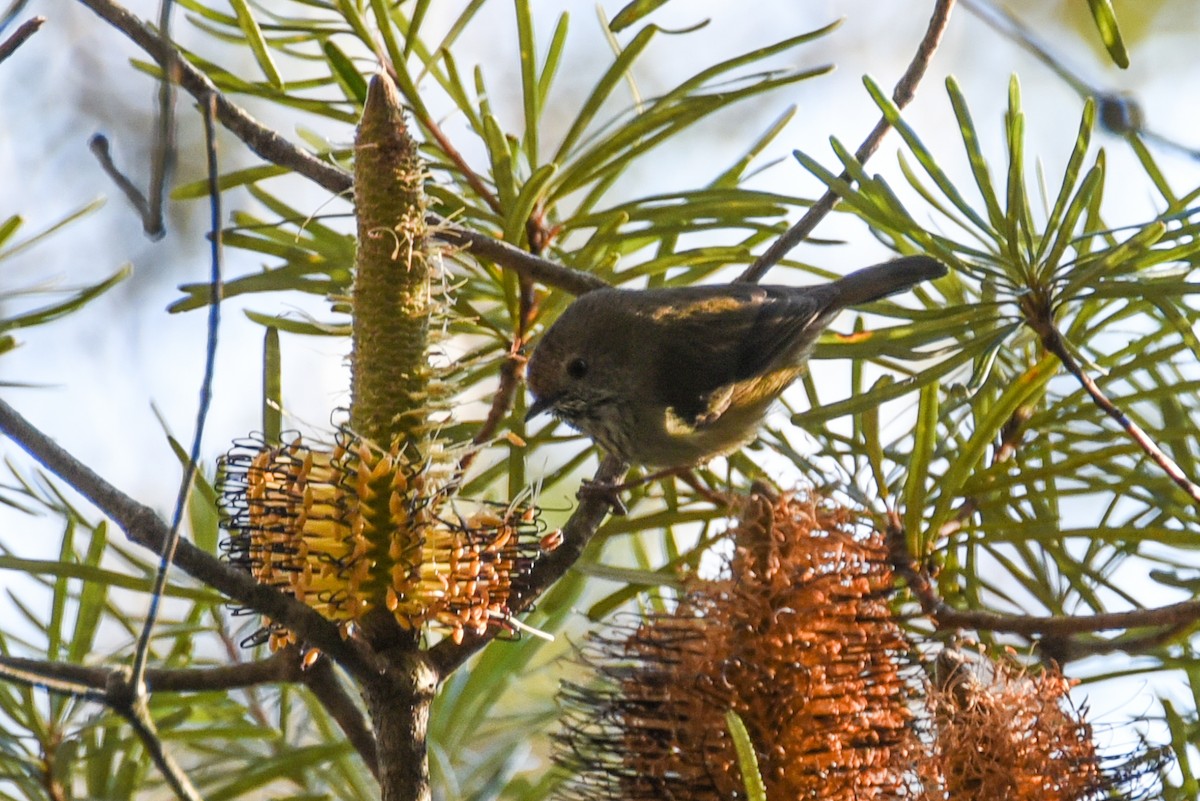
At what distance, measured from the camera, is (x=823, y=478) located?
4.38 ft

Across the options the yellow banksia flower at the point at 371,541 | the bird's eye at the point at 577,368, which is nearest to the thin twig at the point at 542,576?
the yellow banksia flower at the point at 371,541

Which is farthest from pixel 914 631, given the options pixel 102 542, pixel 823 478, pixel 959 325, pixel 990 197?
pixel 102 542

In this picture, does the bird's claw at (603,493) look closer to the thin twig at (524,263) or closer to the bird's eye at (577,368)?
the thin twig at (524,263)

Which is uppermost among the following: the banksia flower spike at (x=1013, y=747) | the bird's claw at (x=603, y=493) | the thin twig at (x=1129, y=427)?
the bird's claw at (x=603, y=493)

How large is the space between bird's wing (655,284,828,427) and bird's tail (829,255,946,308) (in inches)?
2.2

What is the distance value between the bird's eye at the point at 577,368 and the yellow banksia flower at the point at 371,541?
3.95ft

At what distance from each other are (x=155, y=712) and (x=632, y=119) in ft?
3.06

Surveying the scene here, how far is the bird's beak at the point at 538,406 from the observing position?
2092mm

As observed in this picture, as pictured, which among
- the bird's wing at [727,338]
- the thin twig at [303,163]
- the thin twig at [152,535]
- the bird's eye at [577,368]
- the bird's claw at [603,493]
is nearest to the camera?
the thin twig at [152,535]

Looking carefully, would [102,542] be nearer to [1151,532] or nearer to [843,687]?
[843,687]

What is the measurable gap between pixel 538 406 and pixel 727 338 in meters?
0.59

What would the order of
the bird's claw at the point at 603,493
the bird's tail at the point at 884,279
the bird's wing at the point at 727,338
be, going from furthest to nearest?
the bird's wing at the point at 727,338
the bird's tail at the point at 884,279
the bird's claw at the point at 603,493

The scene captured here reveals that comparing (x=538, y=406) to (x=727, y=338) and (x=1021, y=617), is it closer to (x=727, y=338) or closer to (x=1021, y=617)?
→ (x=727, y=338)

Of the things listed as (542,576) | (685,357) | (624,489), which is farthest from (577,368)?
(542,576)
